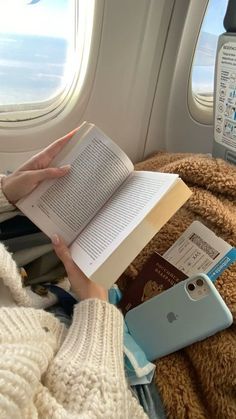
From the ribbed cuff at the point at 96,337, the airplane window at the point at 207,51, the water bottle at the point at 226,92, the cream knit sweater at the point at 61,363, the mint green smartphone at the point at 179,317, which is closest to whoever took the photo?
the cream knit sweater at the point at 61,363

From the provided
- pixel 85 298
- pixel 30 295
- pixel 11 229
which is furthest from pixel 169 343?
pixel 11 229

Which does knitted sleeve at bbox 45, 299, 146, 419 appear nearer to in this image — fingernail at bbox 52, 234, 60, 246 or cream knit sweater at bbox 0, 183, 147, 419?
cream knit sweater at bbox 0, 183, 147, 419

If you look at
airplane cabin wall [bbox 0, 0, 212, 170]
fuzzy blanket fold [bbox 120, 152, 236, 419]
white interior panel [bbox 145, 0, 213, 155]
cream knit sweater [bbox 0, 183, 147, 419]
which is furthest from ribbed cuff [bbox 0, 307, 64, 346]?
white interior panel [bbox 145, 0, 213, 155]

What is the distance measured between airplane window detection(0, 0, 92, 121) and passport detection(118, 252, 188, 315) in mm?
567

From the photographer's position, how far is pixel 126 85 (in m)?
1.45

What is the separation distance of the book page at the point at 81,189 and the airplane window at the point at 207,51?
2.15 feet

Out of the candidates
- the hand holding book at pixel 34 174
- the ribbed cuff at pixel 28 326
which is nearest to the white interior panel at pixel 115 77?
the hand holding book at pixel 34 174

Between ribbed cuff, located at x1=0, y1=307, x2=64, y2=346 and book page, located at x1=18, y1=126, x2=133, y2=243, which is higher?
book page, located at x1=18, y1=126, x2=133, y2=243

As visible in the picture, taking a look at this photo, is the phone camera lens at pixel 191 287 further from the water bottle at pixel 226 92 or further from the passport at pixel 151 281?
the water bottle at pixel 226 92

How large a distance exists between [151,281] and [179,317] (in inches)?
5.2

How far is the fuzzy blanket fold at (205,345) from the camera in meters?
0.95

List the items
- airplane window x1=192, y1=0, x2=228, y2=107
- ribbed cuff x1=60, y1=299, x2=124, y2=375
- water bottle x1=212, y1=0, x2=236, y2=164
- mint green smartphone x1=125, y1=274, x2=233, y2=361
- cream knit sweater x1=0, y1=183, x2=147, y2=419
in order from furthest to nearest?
1. airplane window x1=192, y1=0, x2=228, y2=107
2. water bottle x1=212, y1=0, x2=236, y2=164
3. mint green smartphone x1=125, y1=274, x2=233, y2=361
4. ribbed cuff x1=60, y1=299, x2=124, y2=375
5. cream knit sweater x1=0, y1=183, x2=147, y2=419

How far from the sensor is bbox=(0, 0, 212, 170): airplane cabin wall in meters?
1.35

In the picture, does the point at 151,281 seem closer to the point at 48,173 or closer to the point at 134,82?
the point at 48,173
